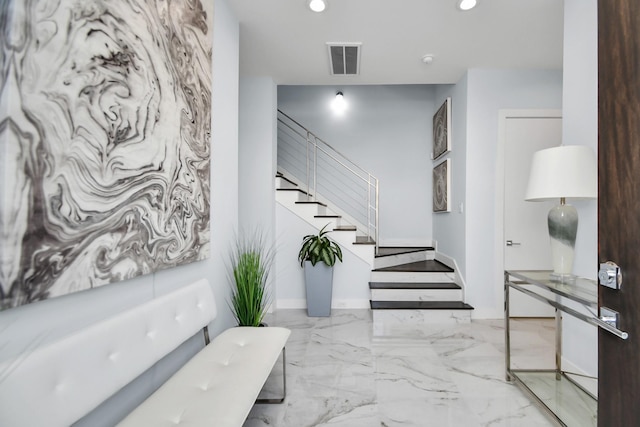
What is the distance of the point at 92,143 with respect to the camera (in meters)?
1.15

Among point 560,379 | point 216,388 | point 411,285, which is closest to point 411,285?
point 411,285

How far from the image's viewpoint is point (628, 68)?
31.9 inches

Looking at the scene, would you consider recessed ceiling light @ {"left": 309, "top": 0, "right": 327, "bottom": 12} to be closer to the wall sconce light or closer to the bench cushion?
the bench cushion

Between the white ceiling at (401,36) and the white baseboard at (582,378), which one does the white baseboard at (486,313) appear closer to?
the white baseboard at (582,378)

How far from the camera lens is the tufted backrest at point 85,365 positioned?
87cm

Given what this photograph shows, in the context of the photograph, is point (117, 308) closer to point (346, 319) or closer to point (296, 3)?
point (296, 3)

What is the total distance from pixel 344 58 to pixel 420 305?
2815mm

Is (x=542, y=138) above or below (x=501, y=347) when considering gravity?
above

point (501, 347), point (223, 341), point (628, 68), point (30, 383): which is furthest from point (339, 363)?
point (628, 68)

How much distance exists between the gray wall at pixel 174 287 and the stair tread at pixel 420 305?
1.76 metres

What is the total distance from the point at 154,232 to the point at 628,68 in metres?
1.76

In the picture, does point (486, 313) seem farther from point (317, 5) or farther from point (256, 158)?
point (317, 5)

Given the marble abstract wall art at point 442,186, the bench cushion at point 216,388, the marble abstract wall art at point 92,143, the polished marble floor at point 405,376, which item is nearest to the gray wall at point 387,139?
the marble abstract wall art at point 442,186

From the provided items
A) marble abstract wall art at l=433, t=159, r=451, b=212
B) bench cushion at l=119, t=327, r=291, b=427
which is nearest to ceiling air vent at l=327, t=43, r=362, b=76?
marble abstract wall art at l=433, t=159, r=451, b=212
